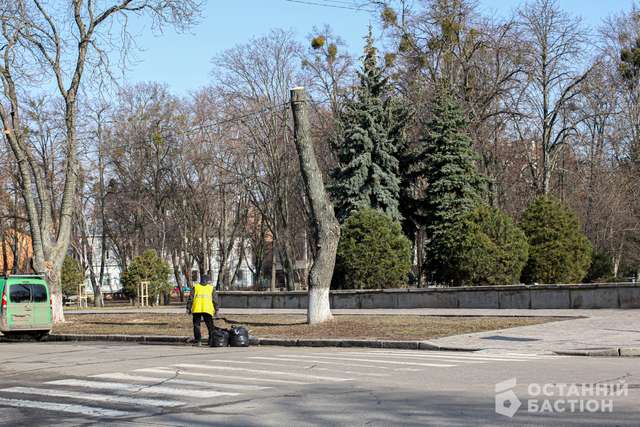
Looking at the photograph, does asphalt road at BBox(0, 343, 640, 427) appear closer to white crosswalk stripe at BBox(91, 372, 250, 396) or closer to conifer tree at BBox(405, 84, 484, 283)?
white crosswalk stripe at BBox(91, 372, 250, 396)

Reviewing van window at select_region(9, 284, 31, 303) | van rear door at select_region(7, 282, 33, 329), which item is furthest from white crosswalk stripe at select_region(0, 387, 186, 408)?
van window at select_region(9, 284, 31, 303)

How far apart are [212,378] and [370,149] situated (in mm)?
32457

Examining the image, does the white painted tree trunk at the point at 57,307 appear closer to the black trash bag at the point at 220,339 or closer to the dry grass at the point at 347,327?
the dry grass at the point at 347,327

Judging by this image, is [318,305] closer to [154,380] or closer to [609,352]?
[609,352]

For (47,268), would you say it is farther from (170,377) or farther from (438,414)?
(438,414)

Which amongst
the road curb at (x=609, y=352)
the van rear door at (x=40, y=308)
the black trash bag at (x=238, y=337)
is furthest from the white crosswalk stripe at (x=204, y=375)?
the van rear door at (x=40, y=308)

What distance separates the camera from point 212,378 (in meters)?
13.2

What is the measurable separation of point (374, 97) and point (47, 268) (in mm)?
21520

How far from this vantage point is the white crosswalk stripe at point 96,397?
10.8 metres

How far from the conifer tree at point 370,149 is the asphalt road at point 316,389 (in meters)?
26.8

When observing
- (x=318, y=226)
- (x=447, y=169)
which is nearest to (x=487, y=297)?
(x=318, y=226)

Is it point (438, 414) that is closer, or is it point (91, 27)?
point (438, 414)

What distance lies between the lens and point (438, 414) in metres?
9.30

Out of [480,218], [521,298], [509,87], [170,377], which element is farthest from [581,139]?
[170,377]
